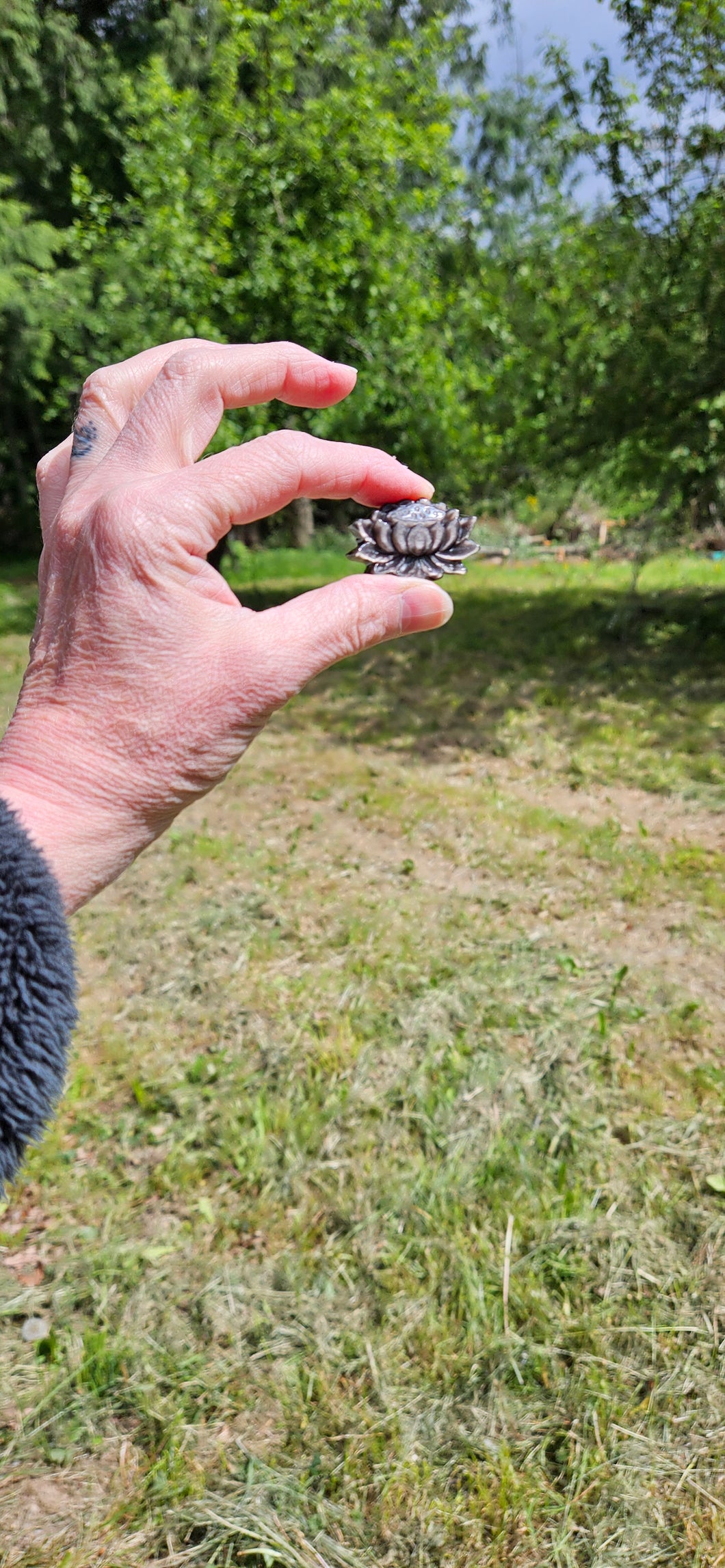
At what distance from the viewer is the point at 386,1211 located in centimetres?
307

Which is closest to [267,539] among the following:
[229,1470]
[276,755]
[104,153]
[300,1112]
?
[104,153]

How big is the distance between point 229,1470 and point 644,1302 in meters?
1.29

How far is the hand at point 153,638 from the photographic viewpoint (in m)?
1.49

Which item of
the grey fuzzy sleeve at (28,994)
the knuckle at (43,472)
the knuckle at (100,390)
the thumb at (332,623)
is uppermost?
the knuckle at (100,390)

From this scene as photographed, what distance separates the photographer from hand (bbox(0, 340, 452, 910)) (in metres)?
1.49

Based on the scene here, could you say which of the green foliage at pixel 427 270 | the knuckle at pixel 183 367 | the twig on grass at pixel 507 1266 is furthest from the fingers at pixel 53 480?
the green foliage at pixel 427 270

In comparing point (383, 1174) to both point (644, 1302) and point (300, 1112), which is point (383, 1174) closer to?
point (300, 1112)

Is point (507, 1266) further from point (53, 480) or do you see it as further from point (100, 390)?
point (100, 390)

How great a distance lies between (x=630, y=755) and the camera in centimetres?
692

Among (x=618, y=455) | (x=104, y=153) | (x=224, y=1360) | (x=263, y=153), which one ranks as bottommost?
(x=224, y=1360)

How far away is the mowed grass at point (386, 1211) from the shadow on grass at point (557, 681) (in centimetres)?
158

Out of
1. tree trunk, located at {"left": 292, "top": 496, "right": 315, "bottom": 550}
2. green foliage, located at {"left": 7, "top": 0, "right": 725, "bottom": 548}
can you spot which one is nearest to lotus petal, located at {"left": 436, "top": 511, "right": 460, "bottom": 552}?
green foliage, located at {"left": 7, "top": 0, "right": 725, "bottom": 548}

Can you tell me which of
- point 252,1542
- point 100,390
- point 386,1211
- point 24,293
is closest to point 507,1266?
point 386,1211

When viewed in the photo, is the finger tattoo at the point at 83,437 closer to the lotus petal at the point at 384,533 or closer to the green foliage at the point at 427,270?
the lotus petal at the point at 384,533
